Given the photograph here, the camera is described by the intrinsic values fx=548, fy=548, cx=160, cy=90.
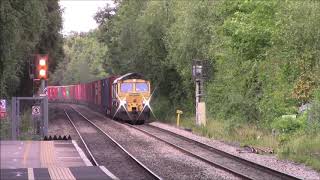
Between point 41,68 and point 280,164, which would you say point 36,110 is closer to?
point 41,68

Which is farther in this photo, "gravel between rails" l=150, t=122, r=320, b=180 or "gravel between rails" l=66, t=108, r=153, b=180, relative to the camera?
"gravel between rails" l=66, t=108, r=153, b=180

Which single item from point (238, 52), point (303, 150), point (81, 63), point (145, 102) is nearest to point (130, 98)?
point (145, 102)

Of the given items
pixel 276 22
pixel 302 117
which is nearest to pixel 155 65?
pixel 276 22

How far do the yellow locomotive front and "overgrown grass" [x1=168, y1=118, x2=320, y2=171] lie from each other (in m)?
4.58

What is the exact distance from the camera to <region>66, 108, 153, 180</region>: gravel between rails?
1498 cm

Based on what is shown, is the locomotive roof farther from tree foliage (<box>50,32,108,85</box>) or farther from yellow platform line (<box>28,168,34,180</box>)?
tree foliage (<box>50,32,108,85</box>)

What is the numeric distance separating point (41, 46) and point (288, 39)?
26.1 metres

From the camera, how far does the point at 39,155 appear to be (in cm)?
1588

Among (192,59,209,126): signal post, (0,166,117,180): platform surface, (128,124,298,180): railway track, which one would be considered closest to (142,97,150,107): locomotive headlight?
(192,59,209,126): signal post

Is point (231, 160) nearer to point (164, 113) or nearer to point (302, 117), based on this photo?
point (302, 117)

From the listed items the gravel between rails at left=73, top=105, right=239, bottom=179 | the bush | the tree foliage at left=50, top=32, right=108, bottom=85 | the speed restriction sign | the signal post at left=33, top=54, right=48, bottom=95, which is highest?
the tree foliage at left=50, top=32, right=108, bottom=85

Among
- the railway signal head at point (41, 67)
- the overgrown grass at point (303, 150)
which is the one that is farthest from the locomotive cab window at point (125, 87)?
the overgrown grass at point (303, 150)

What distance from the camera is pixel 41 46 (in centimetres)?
4512

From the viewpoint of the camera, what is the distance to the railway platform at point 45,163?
12.0 meters
